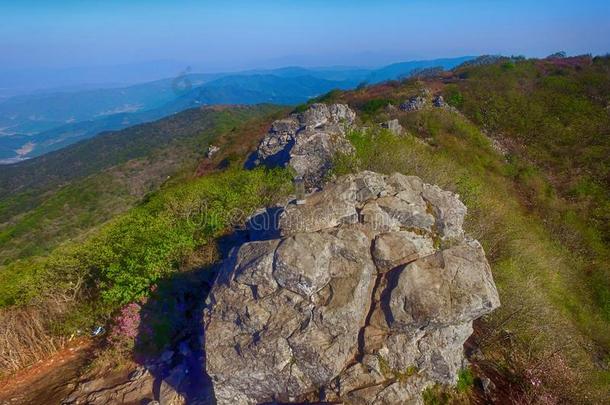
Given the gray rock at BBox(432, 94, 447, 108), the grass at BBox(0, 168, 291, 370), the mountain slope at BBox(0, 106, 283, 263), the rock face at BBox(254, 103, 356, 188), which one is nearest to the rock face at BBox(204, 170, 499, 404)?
the grass at BBox(0, 168, 291, 370)

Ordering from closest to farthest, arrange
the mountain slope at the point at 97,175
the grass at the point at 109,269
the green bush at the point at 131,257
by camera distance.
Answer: the grass at the point at 109,269
the green bush at the point at 131,257
the mountain slope at the point at 97,175

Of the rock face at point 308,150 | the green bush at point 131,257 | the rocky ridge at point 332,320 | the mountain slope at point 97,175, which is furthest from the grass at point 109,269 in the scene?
the mountain slope at point 97,175

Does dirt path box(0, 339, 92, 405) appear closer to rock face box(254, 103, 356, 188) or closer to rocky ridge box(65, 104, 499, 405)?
rocky ridge box(65, 104, 499, 405)

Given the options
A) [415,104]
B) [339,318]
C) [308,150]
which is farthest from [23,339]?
[415,104]

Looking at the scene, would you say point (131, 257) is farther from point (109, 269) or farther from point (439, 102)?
point (439, 102)

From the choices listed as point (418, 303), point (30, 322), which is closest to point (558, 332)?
point (418, 303)

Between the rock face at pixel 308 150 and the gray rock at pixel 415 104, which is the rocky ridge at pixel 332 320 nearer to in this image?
the rock face at pixel 308 150
